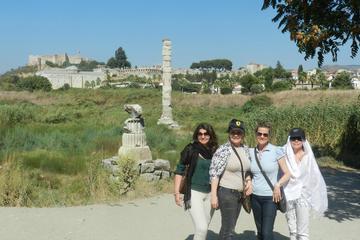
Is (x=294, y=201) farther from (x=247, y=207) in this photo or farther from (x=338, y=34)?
(x=338, y=34)

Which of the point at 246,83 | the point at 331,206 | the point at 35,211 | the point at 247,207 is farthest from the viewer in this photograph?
the point at 246,83

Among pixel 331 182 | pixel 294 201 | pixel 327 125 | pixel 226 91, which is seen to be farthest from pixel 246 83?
pixel 294 201

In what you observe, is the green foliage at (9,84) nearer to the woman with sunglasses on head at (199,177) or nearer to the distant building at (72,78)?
the distant building at (72,78)

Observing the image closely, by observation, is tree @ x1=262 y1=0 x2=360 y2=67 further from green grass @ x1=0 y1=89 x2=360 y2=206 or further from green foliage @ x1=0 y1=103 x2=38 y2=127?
green foliage @ x1=0 y1=103 x2=38 y2=127

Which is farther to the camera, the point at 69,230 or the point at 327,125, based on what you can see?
the point at 327,125

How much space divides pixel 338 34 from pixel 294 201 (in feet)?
9.02

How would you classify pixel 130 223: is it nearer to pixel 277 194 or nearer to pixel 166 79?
pixel 277 194

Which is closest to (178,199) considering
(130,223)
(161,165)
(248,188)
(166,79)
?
(248,188)

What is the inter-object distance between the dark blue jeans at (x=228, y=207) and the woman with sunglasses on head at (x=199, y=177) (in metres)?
0.19

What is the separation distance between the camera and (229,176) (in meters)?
4.82

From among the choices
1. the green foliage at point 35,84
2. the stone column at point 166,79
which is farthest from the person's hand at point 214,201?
the green foliage at point 35,84

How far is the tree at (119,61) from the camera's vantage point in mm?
176625

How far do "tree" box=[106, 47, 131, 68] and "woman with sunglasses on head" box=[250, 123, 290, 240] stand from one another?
173711 millimetres

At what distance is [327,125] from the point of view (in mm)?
17469
